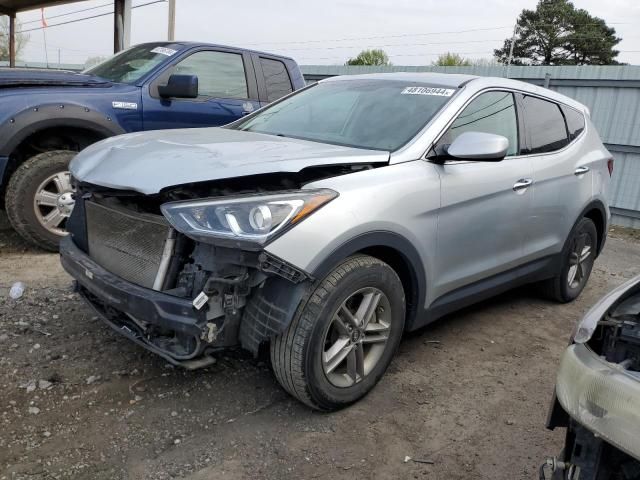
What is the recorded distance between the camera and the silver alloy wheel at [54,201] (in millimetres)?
4852

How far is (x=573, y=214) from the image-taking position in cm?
446

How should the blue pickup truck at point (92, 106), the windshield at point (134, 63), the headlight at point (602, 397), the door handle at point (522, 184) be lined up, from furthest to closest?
the windshield at point (134, 63), the blue pickup truck at point (92, 106), the door handle at point (522, 184), the headlight at point (602, 397)

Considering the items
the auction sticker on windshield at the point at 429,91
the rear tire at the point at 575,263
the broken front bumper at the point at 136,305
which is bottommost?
the rear tire at the point at 575,263

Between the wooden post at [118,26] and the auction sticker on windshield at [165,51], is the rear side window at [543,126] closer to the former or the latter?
the auction sticker on windshield at [165,51]

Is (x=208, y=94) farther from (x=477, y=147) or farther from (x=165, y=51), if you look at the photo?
(x=477, y=147)

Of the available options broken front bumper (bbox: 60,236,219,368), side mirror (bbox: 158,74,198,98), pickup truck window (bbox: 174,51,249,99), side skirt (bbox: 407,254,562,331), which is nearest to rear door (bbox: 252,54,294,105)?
pickup truck window (bbox: 174,51,249,99)

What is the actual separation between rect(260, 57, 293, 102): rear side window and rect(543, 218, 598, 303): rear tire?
346 centimetres

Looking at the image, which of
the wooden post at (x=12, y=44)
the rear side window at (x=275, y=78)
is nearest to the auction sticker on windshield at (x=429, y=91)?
the rear side window at (x=275, y=78)

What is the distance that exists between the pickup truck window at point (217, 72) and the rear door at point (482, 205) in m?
3.13

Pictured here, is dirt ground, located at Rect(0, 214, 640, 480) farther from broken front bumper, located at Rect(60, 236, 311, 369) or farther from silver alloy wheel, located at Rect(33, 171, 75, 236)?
silver alloy wheel, located at Rect(33, 171, 75, 236)

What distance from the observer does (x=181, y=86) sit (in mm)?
5172

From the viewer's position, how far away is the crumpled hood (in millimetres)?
2588

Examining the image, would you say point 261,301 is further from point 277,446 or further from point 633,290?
point 633,290

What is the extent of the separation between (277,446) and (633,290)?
1665 mm
